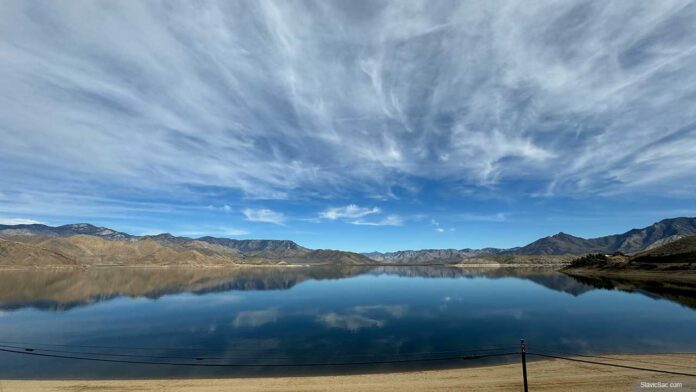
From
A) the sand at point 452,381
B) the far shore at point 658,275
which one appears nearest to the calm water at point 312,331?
the sand at point 452,381

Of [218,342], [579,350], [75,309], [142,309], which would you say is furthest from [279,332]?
[75,309]

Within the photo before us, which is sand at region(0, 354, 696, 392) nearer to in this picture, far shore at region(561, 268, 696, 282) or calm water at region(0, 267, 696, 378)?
calm water at region(0, 267, 696, 378)

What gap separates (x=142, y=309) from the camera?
3684 inches

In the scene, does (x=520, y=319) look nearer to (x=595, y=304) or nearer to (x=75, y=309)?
(x=595, y=304)

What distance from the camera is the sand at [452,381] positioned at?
30359 millimetres

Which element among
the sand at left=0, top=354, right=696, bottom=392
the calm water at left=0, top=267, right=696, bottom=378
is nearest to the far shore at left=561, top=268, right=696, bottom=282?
the calm water at left=0, top=267, right=696, bottom=378

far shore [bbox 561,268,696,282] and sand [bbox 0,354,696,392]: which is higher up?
far shore [bbox 561,268,696,282]

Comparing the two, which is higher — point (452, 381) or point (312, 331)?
point (452, 381)

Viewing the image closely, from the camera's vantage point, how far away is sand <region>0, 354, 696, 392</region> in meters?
30.4

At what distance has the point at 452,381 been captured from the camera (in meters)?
32.8

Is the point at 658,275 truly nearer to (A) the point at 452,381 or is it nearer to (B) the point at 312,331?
(B) the point at 312,331

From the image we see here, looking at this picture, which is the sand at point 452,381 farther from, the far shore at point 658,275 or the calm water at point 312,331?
the far shore at point 658,275

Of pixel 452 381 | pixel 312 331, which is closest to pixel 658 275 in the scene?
pixel 312 331

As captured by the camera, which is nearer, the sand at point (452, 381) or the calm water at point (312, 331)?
the sand at point (452, 381)
